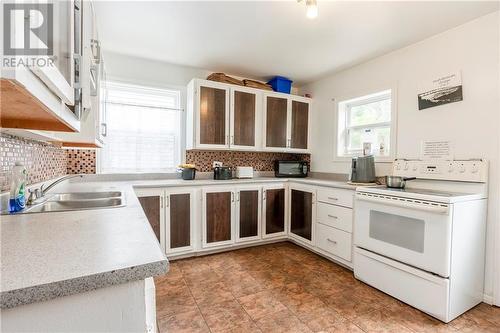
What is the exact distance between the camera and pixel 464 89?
2.13 metres

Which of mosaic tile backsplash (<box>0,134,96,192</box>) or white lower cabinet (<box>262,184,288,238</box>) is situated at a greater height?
mosaic tile backsplash (<box>0,134,96,192</box>)

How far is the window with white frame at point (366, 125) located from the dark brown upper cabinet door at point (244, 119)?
1.18m

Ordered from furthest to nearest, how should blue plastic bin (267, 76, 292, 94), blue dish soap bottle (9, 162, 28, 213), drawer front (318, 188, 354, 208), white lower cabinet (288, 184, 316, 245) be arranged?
blue plastic bin (267, 76, 292, 94) < white lower cabinet (288, 184, 316, 245) < drawer front (318, 188, 354, 208) < blue dish soap bottle (9, 162, 28, 213)

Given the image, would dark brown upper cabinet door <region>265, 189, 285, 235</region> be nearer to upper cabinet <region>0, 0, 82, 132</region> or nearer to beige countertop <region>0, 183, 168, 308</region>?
beige countertop <region>0, 183, 168, 308</region>

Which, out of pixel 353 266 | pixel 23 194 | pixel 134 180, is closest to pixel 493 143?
pixel 353 266

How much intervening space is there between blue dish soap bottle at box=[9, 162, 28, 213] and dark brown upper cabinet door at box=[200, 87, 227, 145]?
6.30 ft

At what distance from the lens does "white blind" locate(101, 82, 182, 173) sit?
294 centimetres

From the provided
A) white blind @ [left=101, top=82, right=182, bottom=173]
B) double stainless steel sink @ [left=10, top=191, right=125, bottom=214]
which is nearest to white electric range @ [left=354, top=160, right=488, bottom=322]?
double stainless steel sink @ [left=10, top=191, right=125, bottom=214]

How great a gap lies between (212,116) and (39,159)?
5.82 ft

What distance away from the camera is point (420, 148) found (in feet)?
7.96

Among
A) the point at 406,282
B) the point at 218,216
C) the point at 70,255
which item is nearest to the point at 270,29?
the point at 218,216

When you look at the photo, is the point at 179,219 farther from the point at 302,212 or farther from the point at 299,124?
the point at 299,124

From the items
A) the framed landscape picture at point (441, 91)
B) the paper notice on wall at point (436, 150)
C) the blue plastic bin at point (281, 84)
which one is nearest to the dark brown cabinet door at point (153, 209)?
the blue plastic bin at point (281, 84)

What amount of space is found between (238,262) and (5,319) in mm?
2403
